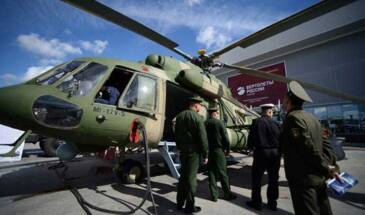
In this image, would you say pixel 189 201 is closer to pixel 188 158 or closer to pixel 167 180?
pixel 188 158

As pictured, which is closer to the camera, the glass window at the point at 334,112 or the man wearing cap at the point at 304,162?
the man wearing cap at the point at 304,162

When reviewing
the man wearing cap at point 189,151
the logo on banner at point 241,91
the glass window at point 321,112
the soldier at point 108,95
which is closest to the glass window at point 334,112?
the glass window at point 321,112

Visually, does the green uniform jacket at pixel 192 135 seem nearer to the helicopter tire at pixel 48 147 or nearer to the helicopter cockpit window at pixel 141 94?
the helicopter cockpit window at pixel 141 94

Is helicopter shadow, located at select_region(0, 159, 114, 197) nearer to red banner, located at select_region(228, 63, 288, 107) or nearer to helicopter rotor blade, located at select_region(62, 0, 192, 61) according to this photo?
helicopter rotor blade, located at select_region(62, 0, 192, 61)

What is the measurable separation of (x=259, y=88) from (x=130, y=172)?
27.4 metres

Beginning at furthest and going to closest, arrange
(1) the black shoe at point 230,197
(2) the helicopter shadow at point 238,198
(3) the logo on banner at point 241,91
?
(3) the logo on banner at point 241,91, (1) the black shoe at point 230,197, (2) the helicopter shadow at point 238,198

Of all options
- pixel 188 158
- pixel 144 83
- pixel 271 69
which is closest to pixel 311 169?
pixel 188 158

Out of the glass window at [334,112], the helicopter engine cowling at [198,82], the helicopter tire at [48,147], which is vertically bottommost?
the helicopter tire at [48,147]

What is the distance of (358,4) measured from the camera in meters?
20.0

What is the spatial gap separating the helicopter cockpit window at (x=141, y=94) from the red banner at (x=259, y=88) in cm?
2474

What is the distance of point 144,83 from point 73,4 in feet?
6.89

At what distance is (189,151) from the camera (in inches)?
144

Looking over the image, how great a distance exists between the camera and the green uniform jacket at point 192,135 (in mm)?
3662

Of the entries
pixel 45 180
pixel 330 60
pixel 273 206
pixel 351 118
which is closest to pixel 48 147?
pixel 45 180
